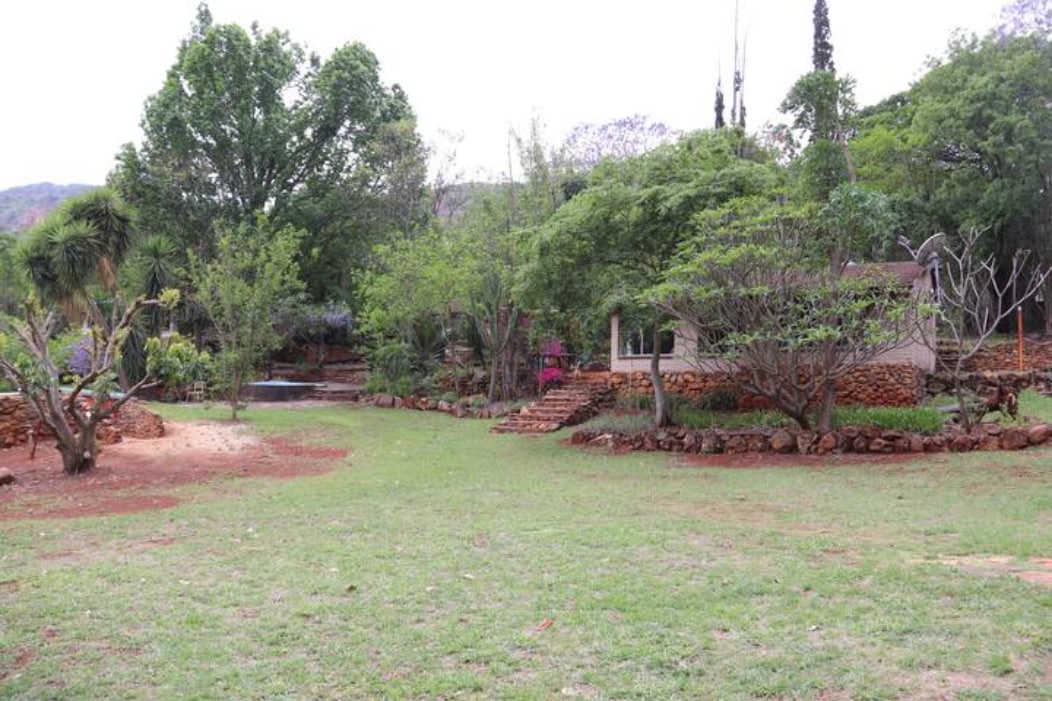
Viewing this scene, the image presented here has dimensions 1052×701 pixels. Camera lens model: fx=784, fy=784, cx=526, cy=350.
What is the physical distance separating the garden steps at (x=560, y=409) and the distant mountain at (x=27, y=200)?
57.9 m

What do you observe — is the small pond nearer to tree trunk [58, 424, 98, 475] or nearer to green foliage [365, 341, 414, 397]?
green foliage [365, 341, 414, 397]

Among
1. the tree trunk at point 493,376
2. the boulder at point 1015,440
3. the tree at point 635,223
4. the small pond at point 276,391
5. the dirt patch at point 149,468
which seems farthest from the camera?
the small pond at point 276,391

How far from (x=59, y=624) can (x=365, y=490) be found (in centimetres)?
516

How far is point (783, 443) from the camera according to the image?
12.6 metres

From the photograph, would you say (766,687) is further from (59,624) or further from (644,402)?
(644,402)

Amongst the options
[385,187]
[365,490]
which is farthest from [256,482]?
[385,187]

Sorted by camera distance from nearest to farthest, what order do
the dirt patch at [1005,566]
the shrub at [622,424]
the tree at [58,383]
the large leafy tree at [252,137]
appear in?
1. the dirt patch at [1005,566]
2. the tree at [58,383]
3. the shrub at [622,424]
4. the large leafy tree at [252,137]

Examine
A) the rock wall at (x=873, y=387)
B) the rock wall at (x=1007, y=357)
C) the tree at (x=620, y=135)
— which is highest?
the tree at (x=620, y=135)

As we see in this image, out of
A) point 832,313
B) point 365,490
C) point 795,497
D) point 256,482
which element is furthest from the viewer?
point 832,313

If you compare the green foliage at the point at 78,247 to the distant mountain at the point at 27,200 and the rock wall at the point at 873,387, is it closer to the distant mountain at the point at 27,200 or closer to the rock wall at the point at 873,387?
the rock wall at the point at 873,387

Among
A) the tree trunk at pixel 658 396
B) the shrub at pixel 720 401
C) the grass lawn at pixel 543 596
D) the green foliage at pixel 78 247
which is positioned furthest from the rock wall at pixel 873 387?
the green foliage at pixel 78 247

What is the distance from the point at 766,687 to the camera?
356cm

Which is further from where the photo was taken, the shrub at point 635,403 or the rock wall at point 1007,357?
the rock wall at point 1007,357

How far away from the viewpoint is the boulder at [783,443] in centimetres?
1259
